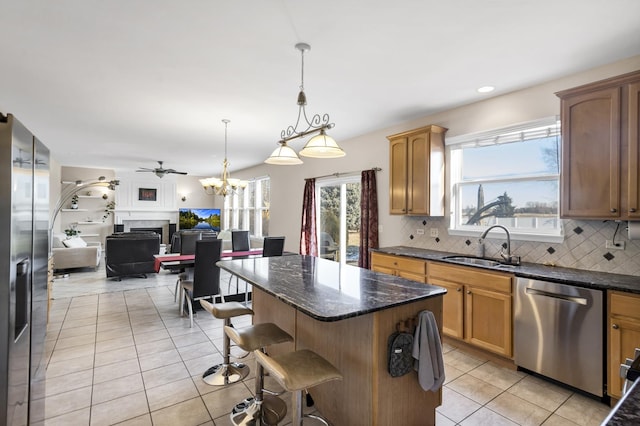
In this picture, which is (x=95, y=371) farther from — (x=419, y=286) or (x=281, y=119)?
(x=281, y=119)

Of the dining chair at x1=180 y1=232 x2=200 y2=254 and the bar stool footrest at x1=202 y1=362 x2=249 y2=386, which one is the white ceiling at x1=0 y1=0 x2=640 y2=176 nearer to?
the dining chair at x1=180 y1=232 x2=200 y2=254

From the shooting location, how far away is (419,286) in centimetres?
213

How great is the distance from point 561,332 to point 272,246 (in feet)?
11.9

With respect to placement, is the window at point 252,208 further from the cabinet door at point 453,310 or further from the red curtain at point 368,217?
the cabinet door at point 453,310

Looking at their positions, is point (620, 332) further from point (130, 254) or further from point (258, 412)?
point (130, 254)

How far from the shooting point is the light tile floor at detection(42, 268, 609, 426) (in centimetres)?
221

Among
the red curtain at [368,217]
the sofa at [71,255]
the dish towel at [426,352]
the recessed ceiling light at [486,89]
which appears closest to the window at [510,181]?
the recessed ceiling light at [486,89]

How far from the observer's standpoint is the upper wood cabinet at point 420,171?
152 inches

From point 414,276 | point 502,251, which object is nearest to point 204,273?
point 414,276

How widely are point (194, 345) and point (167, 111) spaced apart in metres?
2.92

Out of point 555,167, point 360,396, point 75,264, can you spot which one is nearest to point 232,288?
point 75,264

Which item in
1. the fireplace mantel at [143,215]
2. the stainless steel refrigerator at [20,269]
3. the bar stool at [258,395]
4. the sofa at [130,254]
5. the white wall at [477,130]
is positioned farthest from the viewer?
the fireplace mantel at [143,215]

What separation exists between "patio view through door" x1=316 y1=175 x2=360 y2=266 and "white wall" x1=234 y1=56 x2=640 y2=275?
297 millimetres

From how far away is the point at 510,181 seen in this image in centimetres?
349
